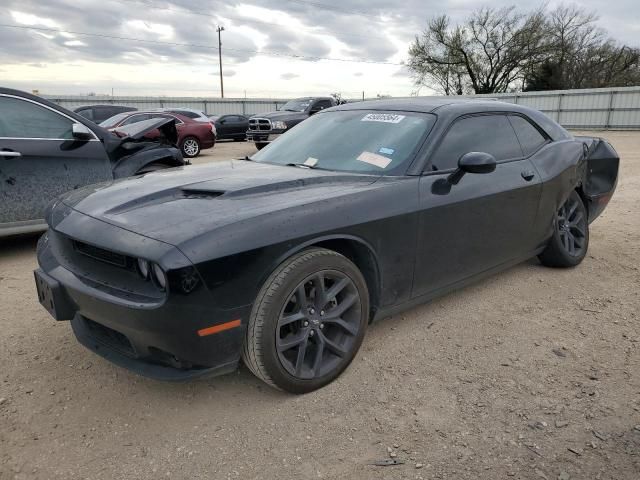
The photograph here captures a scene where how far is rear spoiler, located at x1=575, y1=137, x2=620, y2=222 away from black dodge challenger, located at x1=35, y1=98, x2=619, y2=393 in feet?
2.93

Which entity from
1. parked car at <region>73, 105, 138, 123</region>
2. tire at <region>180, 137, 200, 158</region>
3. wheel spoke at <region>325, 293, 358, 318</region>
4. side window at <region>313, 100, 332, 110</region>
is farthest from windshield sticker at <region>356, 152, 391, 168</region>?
side window at <region>313, 100, 332, 110</region>

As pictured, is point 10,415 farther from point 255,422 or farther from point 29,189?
point 29,189

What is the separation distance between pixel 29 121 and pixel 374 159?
11.8ft

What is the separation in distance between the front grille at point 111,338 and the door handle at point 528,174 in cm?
293

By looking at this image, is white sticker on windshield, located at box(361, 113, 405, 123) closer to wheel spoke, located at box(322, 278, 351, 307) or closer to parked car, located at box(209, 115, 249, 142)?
wheel spoke, located at box(322, 278, 351, 307)

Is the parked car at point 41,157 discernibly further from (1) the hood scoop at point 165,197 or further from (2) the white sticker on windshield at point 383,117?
(2) the white sticker on windshield at point 383,117

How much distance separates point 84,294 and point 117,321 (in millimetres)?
243

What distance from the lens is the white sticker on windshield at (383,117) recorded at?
335 centimetres

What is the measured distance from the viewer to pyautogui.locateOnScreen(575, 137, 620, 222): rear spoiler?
457 cm

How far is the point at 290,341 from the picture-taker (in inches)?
96.2

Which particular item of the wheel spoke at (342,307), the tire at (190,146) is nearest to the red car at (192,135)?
the tire at (190,146)

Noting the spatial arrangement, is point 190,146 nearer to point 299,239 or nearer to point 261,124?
point 261,124

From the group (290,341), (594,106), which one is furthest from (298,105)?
(594,106)

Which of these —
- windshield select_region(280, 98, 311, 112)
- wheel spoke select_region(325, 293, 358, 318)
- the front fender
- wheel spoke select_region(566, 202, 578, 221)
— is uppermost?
windshield select_region(280, 98, 311, 112)
